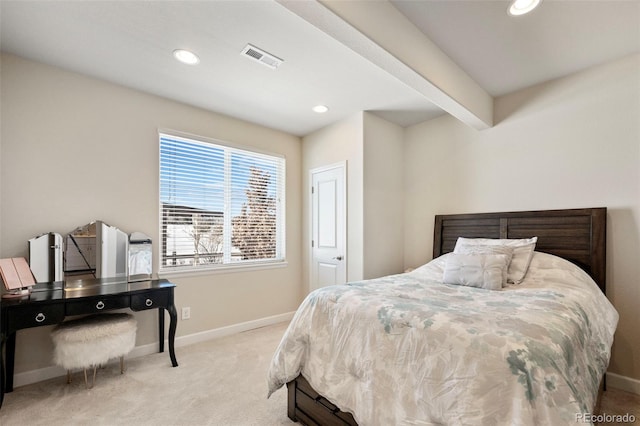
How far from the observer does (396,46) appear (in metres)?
1.80

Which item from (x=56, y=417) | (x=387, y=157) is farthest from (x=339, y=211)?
(x=56, y=417)

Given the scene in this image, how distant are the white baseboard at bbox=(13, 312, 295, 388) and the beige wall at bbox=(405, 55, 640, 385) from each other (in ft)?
7.07

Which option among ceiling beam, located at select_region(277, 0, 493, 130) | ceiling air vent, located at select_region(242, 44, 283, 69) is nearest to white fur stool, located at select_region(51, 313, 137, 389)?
ceiling air vent, located at select_region(242, 44, 283, 69)

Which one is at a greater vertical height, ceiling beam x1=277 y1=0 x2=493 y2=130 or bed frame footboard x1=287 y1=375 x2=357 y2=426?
ceiling beam x1=277 y1=0 x2=493 y2=130

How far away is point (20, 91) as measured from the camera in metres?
2.28

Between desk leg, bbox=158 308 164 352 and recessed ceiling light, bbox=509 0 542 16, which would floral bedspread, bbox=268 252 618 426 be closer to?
desk leg, bbox=158 308 164 352

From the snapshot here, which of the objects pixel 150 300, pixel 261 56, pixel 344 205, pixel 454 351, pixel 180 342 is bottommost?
pixel 180 342

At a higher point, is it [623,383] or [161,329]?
[161,329]

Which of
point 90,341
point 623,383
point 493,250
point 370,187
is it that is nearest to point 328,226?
point 370,187

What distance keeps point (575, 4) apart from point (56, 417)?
420 centimetres

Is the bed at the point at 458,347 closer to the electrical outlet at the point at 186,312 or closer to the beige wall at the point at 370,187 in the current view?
the beige wall at the point at 370,187

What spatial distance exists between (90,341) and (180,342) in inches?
39.4

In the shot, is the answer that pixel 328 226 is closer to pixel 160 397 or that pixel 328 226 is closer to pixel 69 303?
pixel 160 397

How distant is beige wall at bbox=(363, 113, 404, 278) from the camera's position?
327 cm
